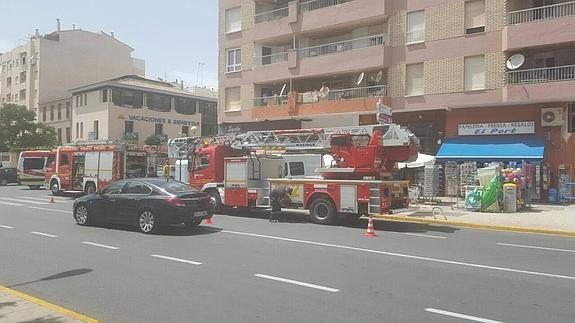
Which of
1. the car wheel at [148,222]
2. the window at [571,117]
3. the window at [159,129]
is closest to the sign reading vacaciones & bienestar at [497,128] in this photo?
the window at [571,117]

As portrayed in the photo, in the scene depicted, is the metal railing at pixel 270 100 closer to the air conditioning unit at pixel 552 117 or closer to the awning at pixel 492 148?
the awning at pixel 492 148

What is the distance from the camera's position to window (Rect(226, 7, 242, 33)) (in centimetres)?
3709

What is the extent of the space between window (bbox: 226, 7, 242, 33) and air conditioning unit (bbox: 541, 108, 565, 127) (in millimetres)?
20890

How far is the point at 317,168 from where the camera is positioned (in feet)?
59.3

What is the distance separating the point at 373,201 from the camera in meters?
15.4

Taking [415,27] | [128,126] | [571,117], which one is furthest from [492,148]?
[128,126]

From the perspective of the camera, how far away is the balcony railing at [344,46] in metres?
30.2

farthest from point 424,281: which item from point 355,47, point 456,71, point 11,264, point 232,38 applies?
point 232,38

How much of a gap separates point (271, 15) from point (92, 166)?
52.1ft

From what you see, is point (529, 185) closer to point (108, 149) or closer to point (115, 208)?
point (115, 208)

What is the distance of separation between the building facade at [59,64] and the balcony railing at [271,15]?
131 ft

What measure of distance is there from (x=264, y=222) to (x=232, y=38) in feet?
76.2

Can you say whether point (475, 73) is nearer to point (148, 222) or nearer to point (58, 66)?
point (148, 222)

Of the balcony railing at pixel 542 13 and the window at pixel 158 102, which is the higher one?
the window at pixel 158 102
